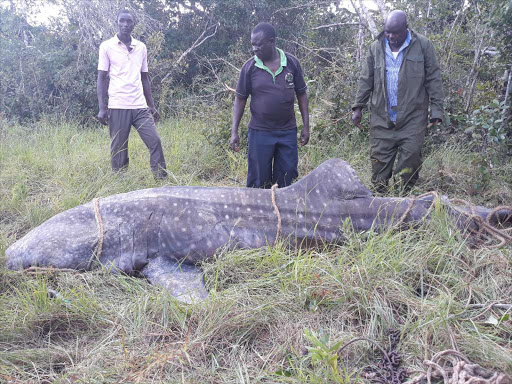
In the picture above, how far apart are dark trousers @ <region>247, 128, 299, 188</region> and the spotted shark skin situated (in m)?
0.85

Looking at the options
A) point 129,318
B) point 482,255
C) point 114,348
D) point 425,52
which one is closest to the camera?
point 114,348

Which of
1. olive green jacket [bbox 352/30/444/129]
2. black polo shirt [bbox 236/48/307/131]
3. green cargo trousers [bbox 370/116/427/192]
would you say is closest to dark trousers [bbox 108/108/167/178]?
black polo shirt [bbox 236/48/307/131]

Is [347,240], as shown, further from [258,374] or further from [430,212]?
[258,374]

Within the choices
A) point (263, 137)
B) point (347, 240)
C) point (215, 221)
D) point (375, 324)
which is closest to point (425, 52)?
point (263, 137)

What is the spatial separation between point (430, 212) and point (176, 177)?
111 inches

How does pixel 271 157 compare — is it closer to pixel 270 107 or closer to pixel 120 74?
pixel 270 107

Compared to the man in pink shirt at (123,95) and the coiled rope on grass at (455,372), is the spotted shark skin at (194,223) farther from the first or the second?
the man in pink shirt at (123,95)

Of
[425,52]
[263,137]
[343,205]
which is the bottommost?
[343,205]

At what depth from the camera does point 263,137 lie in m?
4.69

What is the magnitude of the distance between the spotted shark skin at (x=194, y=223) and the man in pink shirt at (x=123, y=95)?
1.77 metres

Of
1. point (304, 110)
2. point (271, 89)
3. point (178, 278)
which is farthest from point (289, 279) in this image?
point (304, 110)

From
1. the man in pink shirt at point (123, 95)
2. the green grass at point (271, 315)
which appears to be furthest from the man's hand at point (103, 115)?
the green grass at point (271, 315)

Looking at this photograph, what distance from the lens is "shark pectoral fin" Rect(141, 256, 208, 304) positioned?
3183mm

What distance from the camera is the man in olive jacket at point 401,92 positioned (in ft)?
15.3
